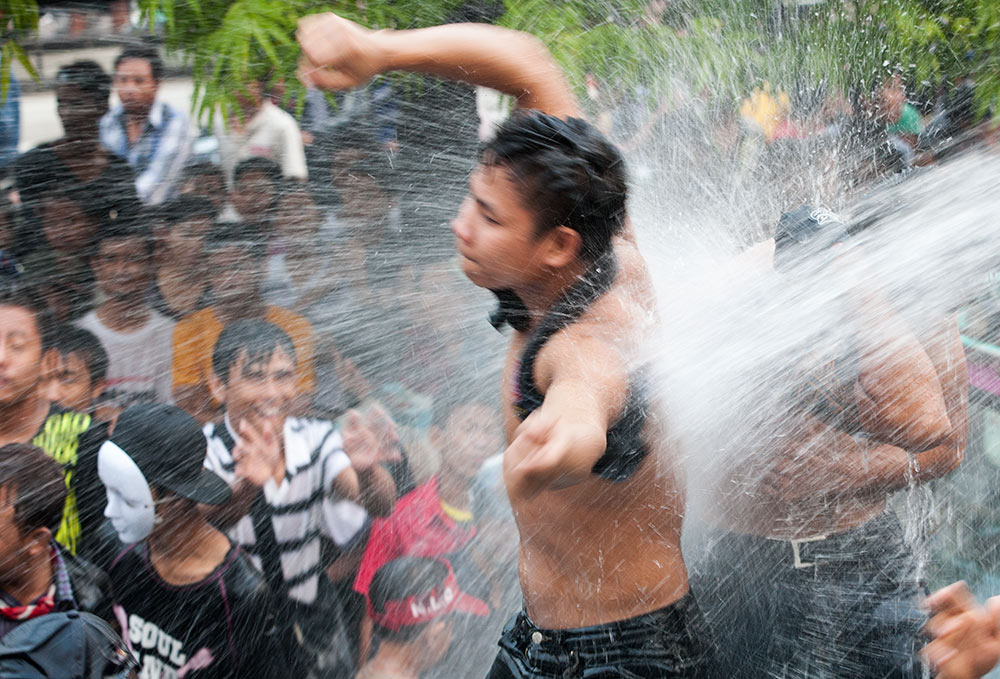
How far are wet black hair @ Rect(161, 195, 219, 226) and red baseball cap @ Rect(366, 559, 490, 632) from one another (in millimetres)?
1776

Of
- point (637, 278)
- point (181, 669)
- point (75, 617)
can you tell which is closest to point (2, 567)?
point (75, 617)

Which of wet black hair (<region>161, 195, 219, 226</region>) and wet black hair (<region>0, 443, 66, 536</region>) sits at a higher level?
wet black hair (<region>0, 443, 66, 536</region>)

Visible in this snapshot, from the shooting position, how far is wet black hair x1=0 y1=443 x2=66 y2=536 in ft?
6.82

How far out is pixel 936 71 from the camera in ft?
10.6

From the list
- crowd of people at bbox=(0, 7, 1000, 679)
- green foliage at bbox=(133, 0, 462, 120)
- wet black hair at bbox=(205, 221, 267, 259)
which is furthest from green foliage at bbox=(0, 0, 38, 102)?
wet black hair at bbox=(205, 221, 267, 259)

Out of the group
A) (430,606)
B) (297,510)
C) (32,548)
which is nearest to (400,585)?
(430,606)

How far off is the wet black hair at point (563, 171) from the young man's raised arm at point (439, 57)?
24 cm

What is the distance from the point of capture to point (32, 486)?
2113 millimetres

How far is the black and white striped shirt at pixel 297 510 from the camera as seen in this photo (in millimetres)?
2615

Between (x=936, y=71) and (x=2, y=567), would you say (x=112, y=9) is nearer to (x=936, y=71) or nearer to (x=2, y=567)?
(x=2, y=567)

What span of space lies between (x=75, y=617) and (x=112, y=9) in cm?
203

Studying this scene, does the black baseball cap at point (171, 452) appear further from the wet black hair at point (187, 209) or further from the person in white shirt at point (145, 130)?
the person in white shirt at point (145, 130)

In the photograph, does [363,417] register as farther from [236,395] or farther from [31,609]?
[31,609]

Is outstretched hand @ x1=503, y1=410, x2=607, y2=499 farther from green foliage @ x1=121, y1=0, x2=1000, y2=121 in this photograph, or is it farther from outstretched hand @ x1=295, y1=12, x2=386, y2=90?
green foliage @ x1=121, y1=0, x2=1000, y2=121
